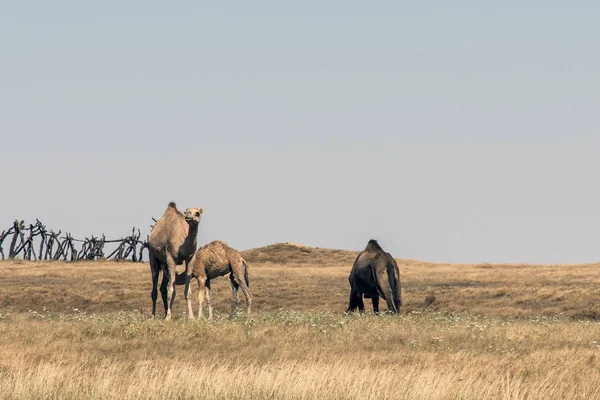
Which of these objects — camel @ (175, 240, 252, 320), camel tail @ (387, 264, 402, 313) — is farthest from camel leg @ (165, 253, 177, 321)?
camel tail @ (387, 264, 402, 313)

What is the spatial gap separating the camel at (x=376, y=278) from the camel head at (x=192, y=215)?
570 cm

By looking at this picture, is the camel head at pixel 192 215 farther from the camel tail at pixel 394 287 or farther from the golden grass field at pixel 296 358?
the camel tail at pixel 394 287

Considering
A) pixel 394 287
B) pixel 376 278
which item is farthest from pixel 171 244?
pixel 394 287

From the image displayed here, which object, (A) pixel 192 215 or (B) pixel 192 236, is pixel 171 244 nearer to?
(B) pixel 192 236

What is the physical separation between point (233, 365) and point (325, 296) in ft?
67.4

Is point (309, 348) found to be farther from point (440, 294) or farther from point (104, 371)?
point (440, 294)

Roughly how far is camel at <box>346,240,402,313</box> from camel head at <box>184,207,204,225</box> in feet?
18.7

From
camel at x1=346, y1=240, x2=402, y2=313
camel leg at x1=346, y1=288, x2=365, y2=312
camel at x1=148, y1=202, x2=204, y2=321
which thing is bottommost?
camel leg at x1=346, y1=288, x2=365, y2=312

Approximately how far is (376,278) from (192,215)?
250 inches

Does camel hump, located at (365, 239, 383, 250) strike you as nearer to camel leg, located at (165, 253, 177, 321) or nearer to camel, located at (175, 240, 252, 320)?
camel, located at (175, 240, 252, 320)

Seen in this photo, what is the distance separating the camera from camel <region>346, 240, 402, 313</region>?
2564cm

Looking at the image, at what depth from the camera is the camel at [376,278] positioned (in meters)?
25.6

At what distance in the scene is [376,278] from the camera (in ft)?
84.7

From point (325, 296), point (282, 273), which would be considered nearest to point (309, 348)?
point (325, 296)
